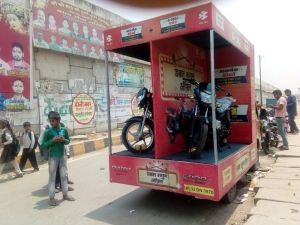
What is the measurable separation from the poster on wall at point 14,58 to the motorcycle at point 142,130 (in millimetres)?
5661

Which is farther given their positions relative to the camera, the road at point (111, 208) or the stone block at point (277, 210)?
the road at point (111, 208)

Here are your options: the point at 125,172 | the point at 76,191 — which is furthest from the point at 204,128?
the point at 76,191

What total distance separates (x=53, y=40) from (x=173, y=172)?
28.9ft

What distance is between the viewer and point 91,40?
1350 cm

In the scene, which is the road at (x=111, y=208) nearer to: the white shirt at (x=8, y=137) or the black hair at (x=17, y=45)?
the white shirt at (x=8, y=137)

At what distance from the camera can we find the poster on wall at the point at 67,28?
36.0 feet

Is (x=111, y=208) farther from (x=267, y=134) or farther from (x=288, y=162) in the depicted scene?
(x=267, y=134)

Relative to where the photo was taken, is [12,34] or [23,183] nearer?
[23,183]

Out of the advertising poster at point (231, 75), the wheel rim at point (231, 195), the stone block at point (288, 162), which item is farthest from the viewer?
the stone block at point (288, 162)

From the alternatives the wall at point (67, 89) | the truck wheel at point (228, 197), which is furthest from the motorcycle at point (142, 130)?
the wall at point (67, 89)

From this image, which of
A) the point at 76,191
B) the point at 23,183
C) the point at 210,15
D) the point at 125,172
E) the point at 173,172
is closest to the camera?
the point at 210,15

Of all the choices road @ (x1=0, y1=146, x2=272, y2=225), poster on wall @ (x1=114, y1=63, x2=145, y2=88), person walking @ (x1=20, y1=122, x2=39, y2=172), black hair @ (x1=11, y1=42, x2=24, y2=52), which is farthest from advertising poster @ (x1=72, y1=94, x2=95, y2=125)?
road @ (x1=0, y1=146, x2=272, y2=225)

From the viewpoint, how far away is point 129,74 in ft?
52.5

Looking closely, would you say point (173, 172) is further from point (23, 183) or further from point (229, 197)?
point (23, 183)
